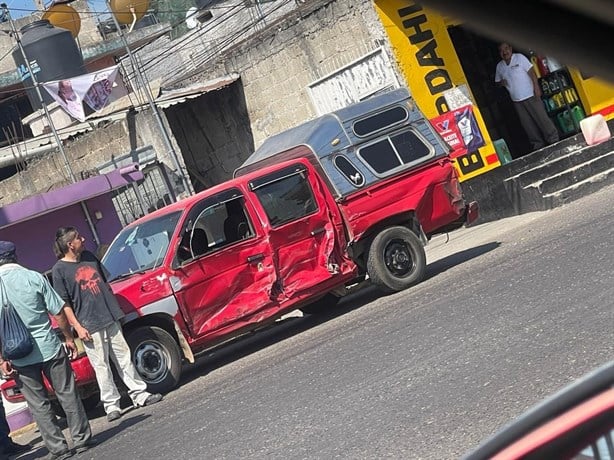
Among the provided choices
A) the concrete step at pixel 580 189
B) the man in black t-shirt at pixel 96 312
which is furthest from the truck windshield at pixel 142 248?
the concrete step at pixel 580 189

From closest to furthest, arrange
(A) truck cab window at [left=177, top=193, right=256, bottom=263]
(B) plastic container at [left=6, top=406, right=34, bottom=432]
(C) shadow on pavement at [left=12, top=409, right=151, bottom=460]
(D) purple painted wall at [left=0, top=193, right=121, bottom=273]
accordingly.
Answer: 1. (C) shadow on pavement at [left=12, top=409, right=151, bottom=460]
2. (A) truck cab window at [left=177, top=193, right=256, bottom=263]
3. (B) plastic container at [left=6, top=406, right=34, bottom=432]
4. (D) purple painted wall at [left=0, top=193, right=121, bottom=273]

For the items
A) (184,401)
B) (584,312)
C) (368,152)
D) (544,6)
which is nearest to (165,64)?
(368,152)

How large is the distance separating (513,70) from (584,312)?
10.0m

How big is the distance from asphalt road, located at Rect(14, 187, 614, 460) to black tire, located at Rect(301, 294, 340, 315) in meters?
0.53

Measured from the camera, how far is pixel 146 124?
822 inches

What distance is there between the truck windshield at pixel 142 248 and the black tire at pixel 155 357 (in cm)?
75

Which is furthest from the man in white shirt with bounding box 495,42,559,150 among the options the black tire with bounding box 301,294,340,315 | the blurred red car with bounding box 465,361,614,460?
the blurred red car with bounding box 465,361,614,460

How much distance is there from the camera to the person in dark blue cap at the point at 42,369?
9086 millimetres

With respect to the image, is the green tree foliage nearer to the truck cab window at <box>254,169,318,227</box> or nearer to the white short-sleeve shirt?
the white short-sleeve shirt

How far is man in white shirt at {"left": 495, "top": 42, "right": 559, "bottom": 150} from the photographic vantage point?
17156 mm

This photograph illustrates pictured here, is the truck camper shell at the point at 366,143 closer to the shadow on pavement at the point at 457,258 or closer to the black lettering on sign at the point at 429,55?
the shadow on pavement at the point at 457,258

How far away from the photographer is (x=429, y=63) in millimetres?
17375

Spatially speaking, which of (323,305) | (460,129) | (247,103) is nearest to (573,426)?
(323,305)

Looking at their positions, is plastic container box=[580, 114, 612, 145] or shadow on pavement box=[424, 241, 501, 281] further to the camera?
plastic container box=[580, 114, 612, 145]
